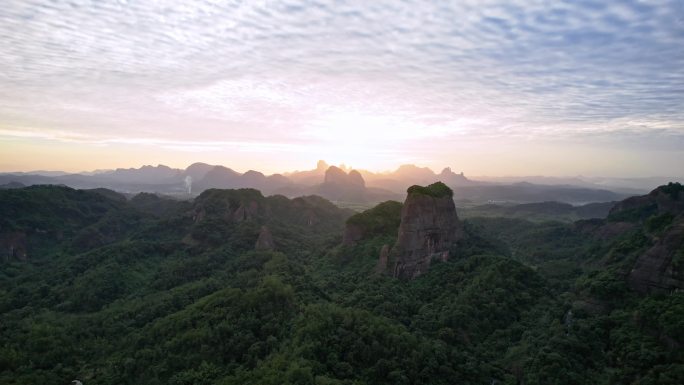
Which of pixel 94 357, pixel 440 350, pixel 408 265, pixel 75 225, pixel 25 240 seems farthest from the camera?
pixel 75 225

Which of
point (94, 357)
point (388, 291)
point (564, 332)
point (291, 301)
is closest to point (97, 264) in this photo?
point (94, 357)

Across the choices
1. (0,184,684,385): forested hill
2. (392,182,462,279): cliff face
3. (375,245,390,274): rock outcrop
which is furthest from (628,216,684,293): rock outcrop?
(375,245,390,274): rock outcrop

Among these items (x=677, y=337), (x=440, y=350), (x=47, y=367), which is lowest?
(x=47, y=367)

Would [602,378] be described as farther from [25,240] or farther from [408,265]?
[25,240]

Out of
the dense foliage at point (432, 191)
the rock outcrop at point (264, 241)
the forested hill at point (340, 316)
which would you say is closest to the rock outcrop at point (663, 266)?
the forested hill at point (340, 316)

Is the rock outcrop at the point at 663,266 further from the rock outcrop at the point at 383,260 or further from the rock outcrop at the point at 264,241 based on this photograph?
the rock outcrop at the point at 264,241
